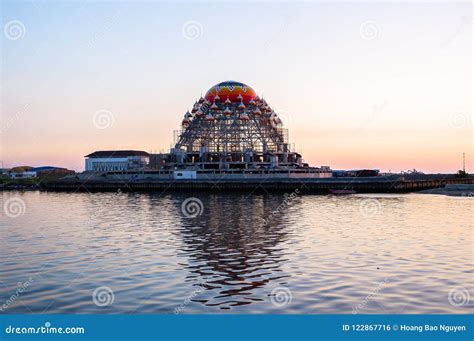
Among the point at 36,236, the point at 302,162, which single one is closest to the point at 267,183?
the point at 302,162

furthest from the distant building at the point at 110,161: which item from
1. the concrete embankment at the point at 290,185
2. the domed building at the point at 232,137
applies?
the concrete embankment at the point at 290,185

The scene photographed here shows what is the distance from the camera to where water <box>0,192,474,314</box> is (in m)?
21.8

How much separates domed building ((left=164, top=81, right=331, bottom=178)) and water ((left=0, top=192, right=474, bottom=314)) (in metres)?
88.8

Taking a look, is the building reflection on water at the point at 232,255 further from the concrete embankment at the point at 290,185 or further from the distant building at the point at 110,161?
the distant building at the point at 110,161

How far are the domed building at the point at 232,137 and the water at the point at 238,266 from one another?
88.8 metres

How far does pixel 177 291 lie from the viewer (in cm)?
2361

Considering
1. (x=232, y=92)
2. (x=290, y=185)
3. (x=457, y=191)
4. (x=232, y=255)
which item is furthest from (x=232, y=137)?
(x=232, y=255)

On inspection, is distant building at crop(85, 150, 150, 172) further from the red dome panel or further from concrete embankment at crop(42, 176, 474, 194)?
concrete embankment at crop(42, 176, 474, 194)

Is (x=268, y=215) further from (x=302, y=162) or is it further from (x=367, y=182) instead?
(x=302, y=162)

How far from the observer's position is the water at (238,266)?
21.8 m

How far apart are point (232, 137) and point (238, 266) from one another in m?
121

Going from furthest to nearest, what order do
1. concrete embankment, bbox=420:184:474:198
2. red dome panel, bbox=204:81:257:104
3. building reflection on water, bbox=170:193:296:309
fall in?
red dome panel, bbox=204:81:257:104 → concrete embankment, bbox=420:184:474:198 → building reflection on water, bbox=170:193:296:309

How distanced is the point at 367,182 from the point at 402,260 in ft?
270

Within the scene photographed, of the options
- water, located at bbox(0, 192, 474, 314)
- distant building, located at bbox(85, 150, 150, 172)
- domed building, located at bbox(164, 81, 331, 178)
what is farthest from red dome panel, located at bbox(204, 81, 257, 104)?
water, located at bbox(0, 192, 474, 314)
